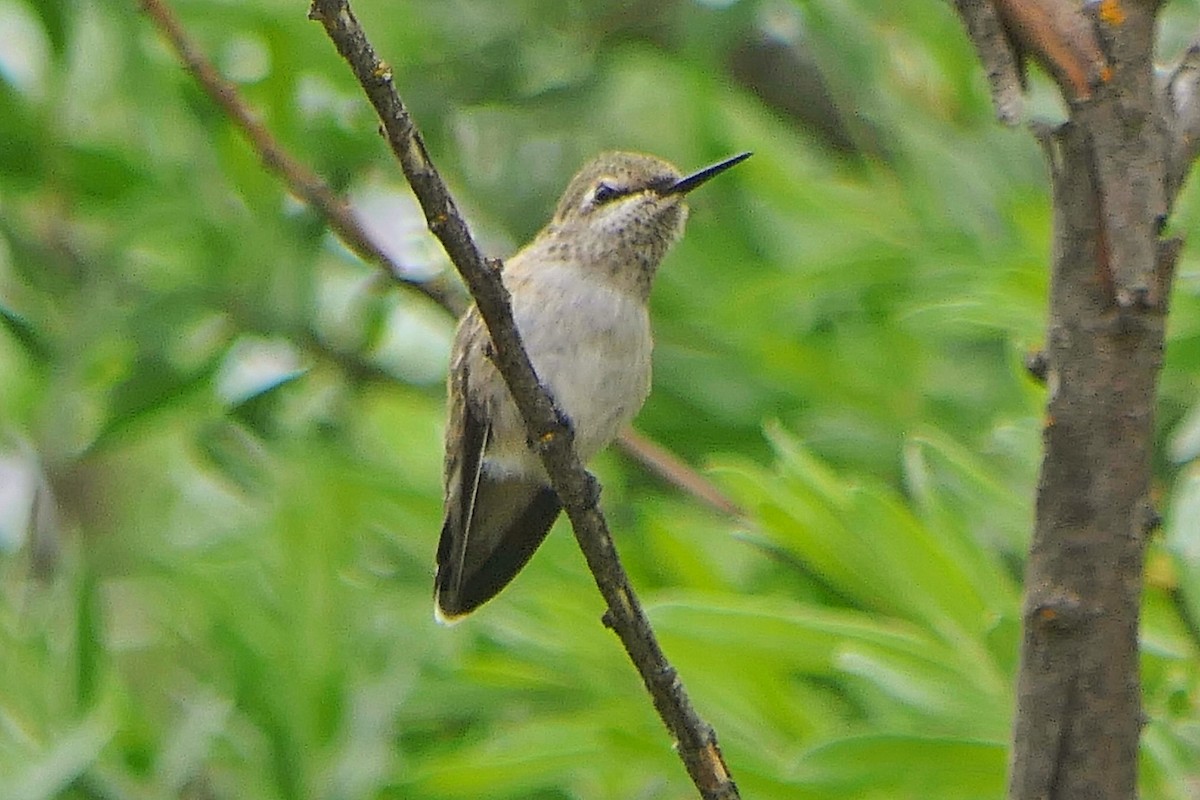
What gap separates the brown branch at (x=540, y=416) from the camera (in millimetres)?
1561

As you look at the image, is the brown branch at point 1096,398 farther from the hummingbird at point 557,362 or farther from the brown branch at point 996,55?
the hummingbird at point 557,362

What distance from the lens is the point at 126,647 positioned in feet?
15.4

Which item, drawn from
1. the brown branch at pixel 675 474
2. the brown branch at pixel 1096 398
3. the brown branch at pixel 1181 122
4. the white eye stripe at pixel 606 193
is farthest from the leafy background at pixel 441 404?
the brown branch at pixel 1181 122

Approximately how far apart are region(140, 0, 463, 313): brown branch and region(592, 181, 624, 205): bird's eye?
0.34m

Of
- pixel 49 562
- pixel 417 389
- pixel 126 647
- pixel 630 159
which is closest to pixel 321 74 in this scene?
pixel 417 389

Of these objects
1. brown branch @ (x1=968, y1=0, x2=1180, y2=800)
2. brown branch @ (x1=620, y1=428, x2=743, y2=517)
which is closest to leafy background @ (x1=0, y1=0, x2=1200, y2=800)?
brown branch @ (x1=620, y1=428, x2=743, y2=517)

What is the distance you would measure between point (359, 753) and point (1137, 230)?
76.7 inches

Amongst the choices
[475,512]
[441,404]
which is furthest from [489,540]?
[441,404]

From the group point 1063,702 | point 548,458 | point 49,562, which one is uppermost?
point 49,562

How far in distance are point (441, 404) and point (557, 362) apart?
3.57 ft

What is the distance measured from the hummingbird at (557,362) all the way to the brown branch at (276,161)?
0.45 ft

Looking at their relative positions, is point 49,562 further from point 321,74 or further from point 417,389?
point 321,74

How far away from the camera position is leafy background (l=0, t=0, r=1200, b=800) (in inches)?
105

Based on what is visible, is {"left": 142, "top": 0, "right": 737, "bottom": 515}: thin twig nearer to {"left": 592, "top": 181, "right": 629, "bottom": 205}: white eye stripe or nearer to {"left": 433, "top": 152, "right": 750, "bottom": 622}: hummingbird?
{"left": 433, "top": 152, "right": 750, "bottom": 622}: hummingbird
